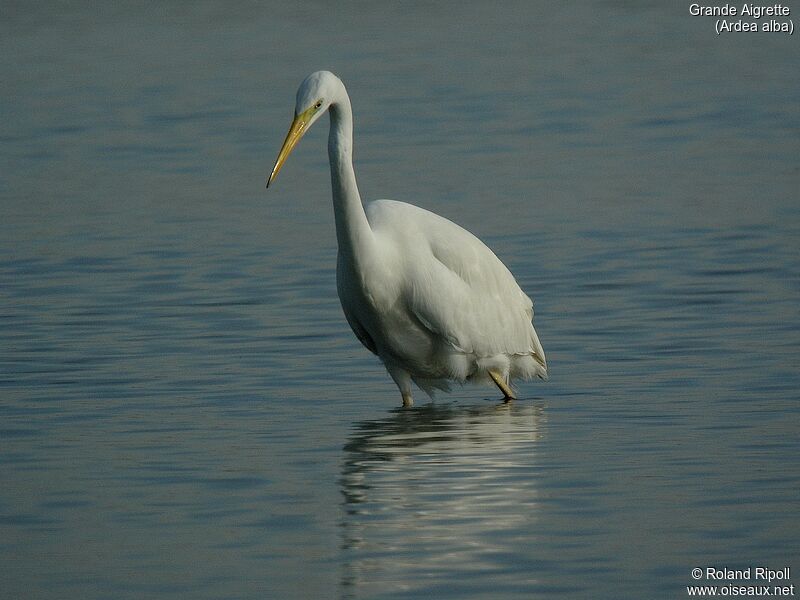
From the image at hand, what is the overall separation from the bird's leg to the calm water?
0.11 meters

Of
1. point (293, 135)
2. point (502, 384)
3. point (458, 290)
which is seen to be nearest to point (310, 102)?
point (293, 135)

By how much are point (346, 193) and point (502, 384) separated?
5.08 feet

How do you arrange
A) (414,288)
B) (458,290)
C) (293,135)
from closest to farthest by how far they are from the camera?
(293,135) < (414,288) < (458,290)

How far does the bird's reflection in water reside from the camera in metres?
6.48

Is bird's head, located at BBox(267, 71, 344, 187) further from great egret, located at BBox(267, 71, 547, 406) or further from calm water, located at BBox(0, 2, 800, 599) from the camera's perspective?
calm water, located at BBox(0, 2, 800, 599)

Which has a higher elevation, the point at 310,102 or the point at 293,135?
the point at 310,102

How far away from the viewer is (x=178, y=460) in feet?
27.4

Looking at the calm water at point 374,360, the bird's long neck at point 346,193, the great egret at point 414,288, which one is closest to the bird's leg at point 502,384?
the great egret at point 414,288

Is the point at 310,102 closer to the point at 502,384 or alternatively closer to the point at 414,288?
the point at 414,288

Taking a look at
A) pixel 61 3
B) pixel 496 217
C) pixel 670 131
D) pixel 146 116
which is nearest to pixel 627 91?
pixel 670 131

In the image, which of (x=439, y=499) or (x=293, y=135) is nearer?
(x=439, y=499)

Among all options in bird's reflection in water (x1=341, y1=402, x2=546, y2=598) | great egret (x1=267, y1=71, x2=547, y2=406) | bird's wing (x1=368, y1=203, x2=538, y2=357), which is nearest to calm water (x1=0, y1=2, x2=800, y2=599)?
bird's reflection in water (x1=341, y1=402, x2=546, y2=598)

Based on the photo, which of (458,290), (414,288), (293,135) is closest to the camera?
(293,135)

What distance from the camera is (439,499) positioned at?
24.6ft
